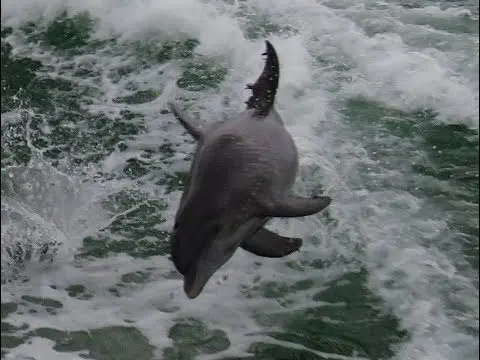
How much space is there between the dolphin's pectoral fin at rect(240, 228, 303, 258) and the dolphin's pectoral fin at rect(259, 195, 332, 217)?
0.41m

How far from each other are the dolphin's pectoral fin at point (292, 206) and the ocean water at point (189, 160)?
3.94 feet

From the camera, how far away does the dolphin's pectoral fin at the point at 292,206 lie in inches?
298

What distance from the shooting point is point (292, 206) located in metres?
7.71

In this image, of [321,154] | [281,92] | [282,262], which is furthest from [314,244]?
[281,92]

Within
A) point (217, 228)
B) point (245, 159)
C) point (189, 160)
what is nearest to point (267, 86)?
point (245, 159)

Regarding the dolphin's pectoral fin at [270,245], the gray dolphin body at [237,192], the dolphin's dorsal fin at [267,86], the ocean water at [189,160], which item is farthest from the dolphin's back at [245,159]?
the ocean water at [189,160]

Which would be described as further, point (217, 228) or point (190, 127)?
point (190, 127)

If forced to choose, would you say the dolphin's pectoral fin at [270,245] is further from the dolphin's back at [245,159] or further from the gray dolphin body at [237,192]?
the dolphin's back at [245,159]

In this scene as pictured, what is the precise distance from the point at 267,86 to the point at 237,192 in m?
1.59

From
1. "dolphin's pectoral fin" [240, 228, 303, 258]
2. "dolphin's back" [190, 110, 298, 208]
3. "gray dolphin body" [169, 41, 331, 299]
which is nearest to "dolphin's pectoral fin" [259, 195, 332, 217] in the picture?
"gray dolphin body" [169, 41, 331, 299]

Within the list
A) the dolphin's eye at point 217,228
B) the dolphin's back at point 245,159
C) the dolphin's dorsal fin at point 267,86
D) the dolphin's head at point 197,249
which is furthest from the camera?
the dolphin's dorsal fin at point 267,86

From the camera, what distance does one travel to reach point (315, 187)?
987cm

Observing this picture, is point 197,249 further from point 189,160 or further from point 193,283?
point 189,160

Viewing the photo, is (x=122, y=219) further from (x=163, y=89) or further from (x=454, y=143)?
(x=454, y=143)
